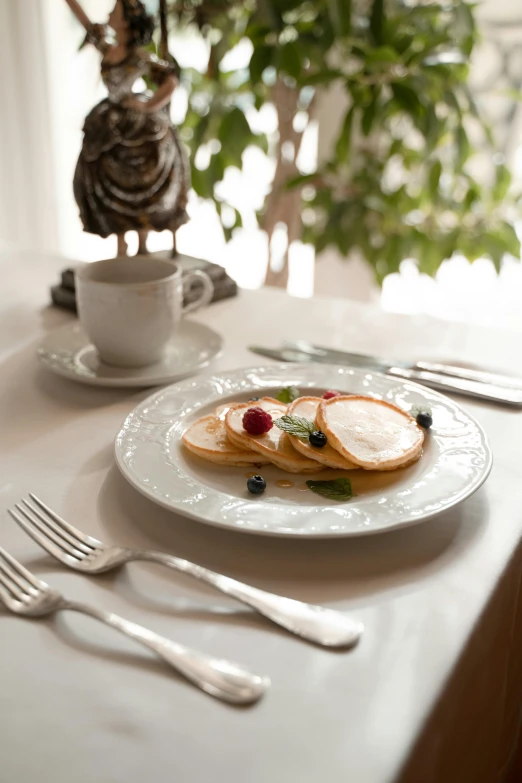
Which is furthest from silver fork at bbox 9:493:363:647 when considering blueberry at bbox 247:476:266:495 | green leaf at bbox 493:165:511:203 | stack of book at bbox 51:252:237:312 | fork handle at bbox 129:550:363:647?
green leaf at bbox 493:165:511:203

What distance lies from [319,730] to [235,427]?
0.32 m

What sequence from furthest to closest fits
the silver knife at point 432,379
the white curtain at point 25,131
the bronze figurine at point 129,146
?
the white curtain at point 25,131, the bronze figurine at point 129,146, the silver knife at point 432,379

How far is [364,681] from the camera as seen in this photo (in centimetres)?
47

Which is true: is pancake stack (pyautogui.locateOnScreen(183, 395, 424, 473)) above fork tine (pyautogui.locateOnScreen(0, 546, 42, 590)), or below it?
above

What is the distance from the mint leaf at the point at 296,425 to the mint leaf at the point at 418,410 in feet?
0.39

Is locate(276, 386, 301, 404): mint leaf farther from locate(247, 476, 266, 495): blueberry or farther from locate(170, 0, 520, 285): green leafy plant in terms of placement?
locate(170, 0, 520, 285): green leafy plant

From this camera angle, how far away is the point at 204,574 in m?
0.52

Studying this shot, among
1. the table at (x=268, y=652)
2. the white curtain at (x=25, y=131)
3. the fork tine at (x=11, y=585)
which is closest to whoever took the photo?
the table at (x=268, y=652)

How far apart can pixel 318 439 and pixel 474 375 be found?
32cm

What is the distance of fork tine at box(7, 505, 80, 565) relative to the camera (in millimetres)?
572

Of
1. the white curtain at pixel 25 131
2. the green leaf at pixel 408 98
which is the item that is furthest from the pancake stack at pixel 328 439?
the white curtain at pixel 25 131

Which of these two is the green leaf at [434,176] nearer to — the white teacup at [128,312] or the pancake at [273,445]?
the white teacup at [128,312]

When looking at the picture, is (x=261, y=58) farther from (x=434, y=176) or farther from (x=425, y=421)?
(x=425, y=421)

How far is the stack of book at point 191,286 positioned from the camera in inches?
45.2
